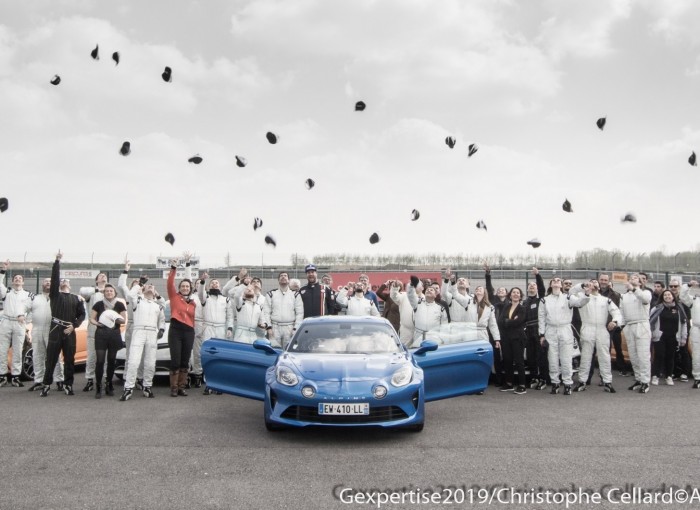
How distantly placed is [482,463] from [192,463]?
2527 millimetres

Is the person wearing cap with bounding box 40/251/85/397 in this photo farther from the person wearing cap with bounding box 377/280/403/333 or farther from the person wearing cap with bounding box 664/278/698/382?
the person wearing cap with bounding box 664/278/698/382

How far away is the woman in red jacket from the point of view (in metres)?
8.92

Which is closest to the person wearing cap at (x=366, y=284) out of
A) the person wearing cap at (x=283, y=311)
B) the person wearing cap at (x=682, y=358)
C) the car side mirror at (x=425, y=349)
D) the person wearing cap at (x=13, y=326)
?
the person wearing cap at (x=283, y=311)

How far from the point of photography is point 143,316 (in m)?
8.91

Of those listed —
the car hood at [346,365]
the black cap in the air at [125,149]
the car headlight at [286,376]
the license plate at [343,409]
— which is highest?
the black cap in the air at [125,149]

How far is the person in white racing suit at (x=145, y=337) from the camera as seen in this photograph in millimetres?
8719

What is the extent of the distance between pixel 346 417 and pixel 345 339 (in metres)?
1.37

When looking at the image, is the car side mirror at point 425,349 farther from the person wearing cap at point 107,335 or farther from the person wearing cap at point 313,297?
the person wearing cap at point 107,335

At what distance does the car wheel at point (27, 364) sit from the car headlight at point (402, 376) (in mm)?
7263

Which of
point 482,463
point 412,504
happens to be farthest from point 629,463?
point 412,504

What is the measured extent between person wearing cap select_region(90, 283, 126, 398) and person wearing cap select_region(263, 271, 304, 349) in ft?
7.94

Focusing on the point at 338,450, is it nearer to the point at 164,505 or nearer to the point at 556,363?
the point at 164,505

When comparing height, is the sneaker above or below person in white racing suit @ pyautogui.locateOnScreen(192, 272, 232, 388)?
below

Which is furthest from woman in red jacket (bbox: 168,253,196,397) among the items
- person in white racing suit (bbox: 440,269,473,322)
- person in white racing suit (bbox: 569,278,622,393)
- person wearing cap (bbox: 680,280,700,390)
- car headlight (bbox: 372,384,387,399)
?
person wearing cap (bbox: 680,280,700,390)
